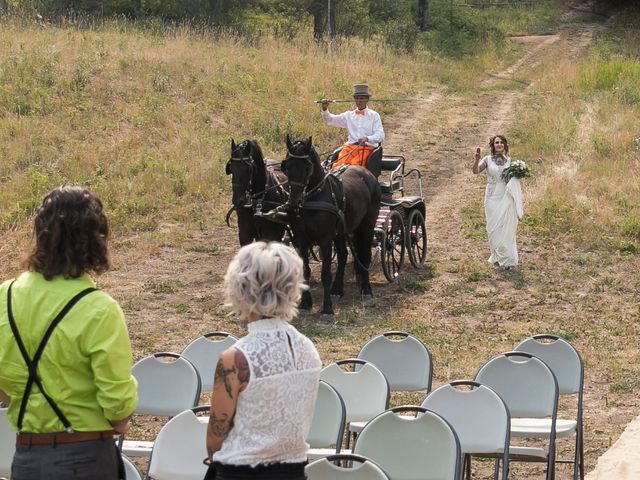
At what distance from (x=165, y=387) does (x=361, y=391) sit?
4.10 ft

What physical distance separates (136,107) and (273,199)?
10.6 meters

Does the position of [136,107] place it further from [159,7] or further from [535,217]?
[159,7]

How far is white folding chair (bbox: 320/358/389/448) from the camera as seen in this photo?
7.08 m

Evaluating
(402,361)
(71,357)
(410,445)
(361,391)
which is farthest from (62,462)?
(402,361)

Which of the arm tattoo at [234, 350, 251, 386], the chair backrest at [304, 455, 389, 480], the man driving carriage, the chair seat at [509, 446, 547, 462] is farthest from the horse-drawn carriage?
the arm tattoo at [234, 350, 251, 386]

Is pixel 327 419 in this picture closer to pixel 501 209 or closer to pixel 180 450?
pixel 180 450

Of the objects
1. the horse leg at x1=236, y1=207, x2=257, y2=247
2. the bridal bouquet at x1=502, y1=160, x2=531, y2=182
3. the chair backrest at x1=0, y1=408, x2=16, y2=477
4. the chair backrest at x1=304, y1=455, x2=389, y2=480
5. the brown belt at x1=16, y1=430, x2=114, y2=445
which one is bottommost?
the horse leg at x1=236, y1=207, x2=257, y2=247

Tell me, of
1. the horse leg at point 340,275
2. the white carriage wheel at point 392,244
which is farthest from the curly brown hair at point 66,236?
the white carriage wheel at point 392,244

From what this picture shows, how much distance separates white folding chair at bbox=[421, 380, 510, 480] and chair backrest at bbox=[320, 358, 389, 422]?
547 millimetres

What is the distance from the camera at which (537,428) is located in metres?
7.21

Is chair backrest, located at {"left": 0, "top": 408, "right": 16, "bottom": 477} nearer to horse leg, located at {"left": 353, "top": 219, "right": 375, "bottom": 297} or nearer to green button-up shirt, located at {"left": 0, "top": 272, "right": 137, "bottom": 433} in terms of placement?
green button-up shirt, located at {"left": 0, "top": 272, "right": 137, "bottom": 433}

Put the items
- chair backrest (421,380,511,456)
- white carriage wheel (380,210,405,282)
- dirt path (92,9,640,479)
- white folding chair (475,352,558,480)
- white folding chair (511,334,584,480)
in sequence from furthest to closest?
white carriage wheel (380,210,405,282)
dirt path (92,9,640,479)
white folding chair (511,334,584,480)
white folding chair (475,352,558,480)
chair backrest (421,380,511,456)

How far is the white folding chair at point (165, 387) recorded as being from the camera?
6.92m

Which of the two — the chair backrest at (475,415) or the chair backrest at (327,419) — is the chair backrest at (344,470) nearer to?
the chair backrest at (327,419)
